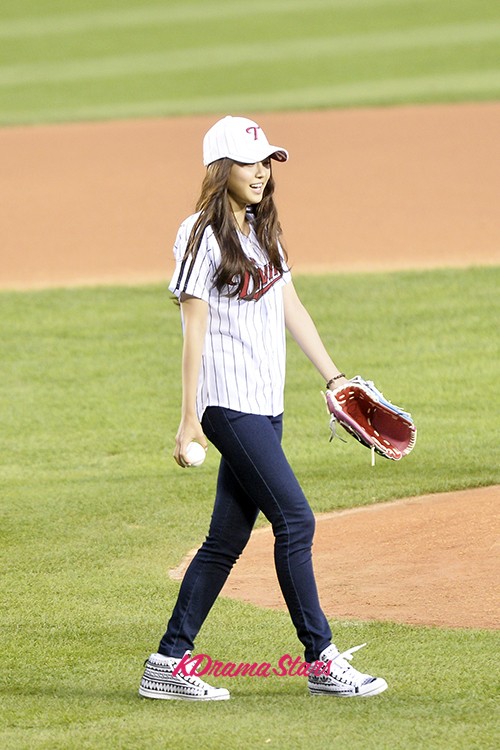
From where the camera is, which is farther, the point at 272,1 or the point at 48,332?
the point at 272,1

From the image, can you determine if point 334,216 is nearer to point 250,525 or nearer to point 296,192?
point 296,192

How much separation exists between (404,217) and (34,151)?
24.4 feet

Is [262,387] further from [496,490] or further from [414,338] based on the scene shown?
[414,338]

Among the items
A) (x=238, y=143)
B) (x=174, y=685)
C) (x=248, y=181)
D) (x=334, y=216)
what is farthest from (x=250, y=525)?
(x=334, y=216)

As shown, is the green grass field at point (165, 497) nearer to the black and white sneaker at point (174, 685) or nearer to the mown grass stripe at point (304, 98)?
the black and white sneaker at point (174, 685)

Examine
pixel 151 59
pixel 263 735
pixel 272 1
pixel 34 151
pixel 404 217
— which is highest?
pixel 272 1

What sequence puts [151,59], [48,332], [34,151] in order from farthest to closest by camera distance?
1. [151,59]
2. [34,151]
3. [48,332]

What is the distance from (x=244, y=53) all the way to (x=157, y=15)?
4.56m

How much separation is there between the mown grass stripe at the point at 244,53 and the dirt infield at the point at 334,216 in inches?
233

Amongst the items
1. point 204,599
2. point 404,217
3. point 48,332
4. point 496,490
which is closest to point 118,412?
point 48,332

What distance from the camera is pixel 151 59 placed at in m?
30.7

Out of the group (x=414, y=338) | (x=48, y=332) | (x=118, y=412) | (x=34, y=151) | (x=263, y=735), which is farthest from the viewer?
(x=34, y=151)

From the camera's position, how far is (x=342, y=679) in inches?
171

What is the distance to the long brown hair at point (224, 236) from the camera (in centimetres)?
426
